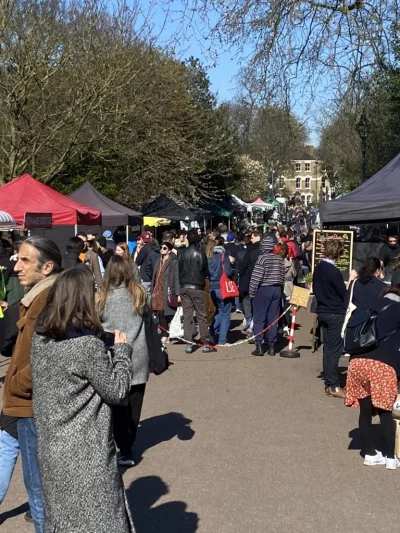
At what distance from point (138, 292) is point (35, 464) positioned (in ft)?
7.00

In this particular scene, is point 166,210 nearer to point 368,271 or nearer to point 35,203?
point 35,203

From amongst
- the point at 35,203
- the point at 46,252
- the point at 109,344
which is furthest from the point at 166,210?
the point at 46,252

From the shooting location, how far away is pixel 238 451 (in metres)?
6.28

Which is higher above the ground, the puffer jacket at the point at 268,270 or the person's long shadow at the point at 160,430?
the puffer jacket at the point at 268,270

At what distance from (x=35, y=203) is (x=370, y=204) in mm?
7671

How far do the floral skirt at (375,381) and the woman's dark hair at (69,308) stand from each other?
3.24m

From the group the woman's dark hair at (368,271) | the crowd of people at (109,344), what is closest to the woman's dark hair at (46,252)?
the crowd of people at (109,344)

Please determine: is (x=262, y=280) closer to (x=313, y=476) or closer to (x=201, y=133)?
(x=313, y=476)

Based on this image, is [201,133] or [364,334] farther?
[201,133]

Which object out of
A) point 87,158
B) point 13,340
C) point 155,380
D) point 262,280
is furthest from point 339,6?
point 87,158

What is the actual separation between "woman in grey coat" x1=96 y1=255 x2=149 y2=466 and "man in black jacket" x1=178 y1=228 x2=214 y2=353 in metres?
5.03

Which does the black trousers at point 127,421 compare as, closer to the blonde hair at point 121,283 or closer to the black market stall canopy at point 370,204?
the blonde hair at point 121,283

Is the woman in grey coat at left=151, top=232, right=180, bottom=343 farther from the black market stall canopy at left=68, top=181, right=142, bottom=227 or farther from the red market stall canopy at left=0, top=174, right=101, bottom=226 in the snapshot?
the black market stall canopy at left=68, top=181, right=142, bottom=227

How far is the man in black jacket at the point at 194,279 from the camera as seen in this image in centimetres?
1103
